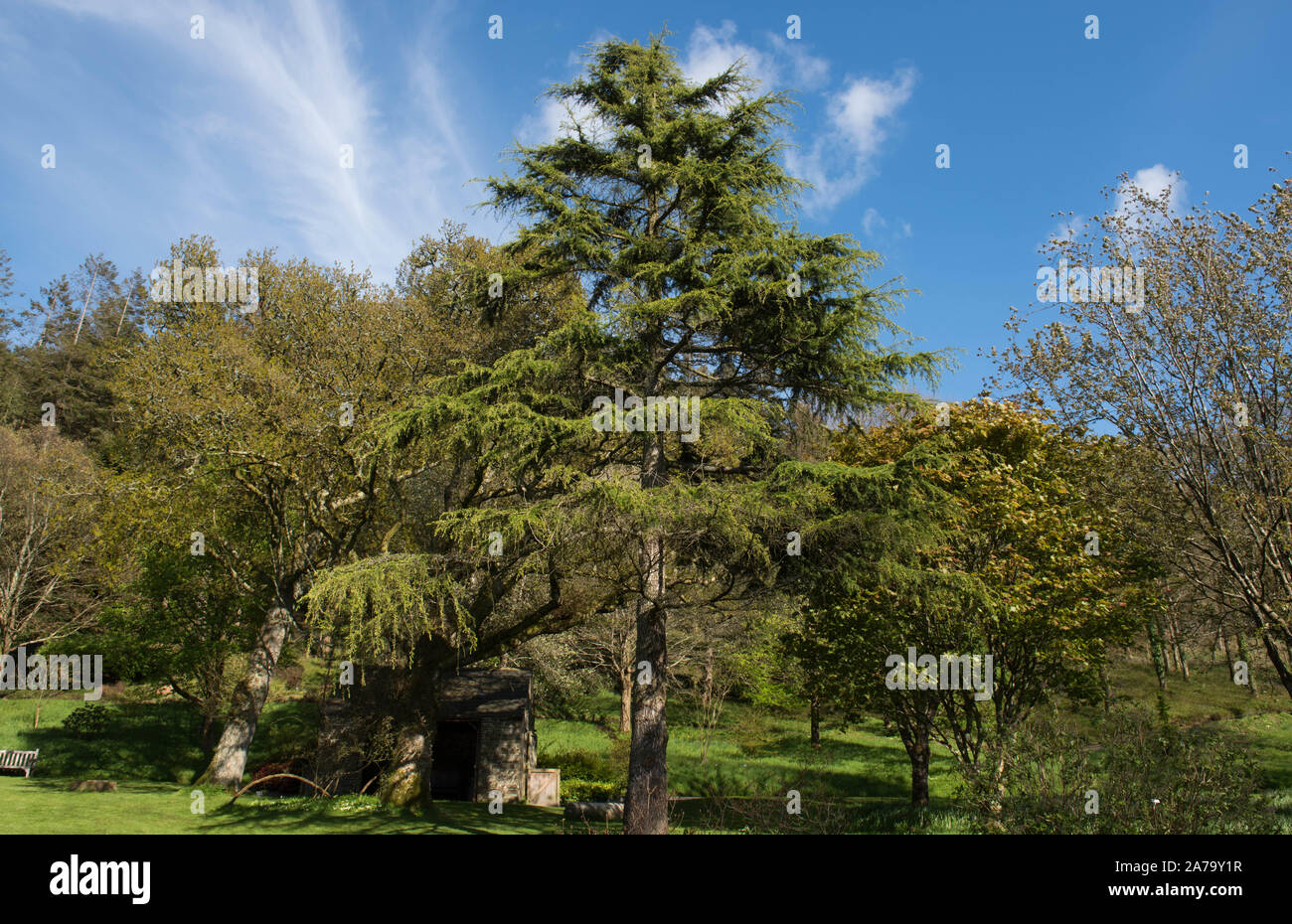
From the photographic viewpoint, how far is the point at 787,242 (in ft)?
41.1

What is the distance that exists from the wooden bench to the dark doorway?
9.99 m

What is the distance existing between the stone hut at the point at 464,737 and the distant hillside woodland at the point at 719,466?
61.8 inches

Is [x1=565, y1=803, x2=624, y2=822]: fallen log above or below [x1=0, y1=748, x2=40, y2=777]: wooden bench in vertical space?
below

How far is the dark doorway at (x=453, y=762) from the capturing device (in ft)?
75.9

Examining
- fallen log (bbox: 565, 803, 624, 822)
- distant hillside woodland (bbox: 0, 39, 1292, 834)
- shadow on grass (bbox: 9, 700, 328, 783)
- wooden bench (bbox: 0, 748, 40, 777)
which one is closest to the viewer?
distant hillside woodland (bbox: 0, 39, 1292, 834)

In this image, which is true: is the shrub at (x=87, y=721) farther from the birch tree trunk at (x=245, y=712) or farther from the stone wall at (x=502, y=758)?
the stone wall at (x=502, y=758)

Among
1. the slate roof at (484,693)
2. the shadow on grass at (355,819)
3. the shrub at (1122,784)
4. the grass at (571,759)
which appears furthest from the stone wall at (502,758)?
the shrub at (1122,784)

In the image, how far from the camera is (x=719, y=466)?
12.8m

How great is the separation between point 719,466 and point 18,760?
64.2ft

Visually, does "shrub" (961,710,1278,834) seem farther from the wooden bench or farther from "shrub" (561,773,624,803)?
the wooden bench

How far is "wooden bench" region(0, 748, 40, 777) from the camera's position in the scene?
18.6 metres

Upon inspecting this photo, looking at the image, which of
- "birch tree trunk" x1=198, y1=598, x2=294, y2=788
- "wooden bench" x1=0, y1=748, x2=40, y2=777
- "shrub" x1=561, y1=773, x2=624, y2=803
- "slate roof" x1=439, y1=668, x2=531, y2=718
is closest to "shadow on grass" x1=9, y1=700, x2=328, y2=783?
"wooden bench" x1=0, y1=748, x2=40, y2=777

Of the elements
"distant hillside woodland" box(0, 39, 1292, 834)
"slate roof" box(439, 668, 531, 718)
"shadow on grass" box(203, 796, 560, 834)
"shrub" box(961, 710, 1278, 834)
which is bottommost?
"shadow on grass" box(203, 796, 560, 834)

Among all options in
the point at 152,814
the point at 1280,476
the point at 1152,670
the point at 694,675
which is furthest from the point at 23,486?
the point at 1152,670
